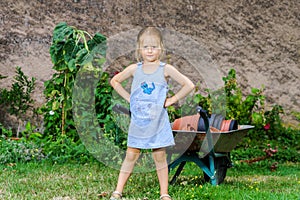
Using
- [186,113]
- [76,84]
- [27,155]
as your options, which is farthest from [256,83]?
[27,155]

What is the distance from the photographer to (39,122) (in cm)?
680

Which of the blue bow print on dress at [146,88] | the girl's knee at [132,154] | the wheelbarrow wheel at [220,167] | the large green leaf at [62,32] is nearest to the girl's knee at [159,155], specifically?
the girl's knee at [132,154]

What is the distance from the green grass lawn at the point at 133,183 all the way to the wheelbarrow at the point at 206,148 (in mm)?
151

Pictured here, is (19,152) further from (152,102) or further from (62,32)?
(152,102)

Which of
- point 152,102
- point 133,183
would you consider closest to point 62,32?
point 133,183

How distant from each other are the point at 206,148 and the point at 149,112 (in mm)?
833

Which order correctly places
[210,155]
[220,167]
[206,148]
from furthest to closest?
[220,167] → [210,155] → [206,148]

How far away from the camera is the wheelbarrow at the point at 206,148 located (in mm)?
4148

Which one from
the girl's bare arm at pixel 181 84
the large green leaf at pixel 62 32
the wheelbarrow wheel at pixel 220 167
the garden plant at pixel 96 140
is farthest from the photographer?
the large green leaf at pixel 62 32

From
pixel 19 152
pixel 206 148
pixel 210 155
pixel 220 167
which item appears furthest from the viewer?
pixel 19 152

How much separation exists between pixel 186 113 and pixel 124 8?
5.97 ft

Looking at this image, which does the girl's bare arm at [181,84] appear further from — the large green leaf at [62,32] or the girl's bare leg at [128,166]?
the large green leaf at [62,32]

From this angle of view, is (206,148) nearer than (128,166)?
No

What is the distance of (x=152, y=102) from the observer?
3.59m
